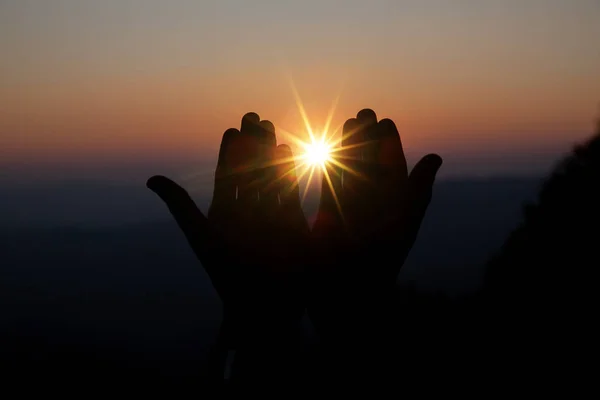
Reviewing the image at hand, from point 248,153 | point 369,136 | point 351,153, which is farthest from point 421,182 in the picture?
point 248,153

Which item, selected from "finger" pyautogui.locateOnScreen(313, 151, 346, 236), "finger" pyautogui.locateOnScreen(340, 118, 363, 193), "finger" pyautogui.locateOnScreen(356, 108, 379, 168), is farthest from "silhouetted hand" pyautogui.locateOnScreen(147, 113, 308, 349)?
"finger" pyautogui.locateOnScreen(356, 108, 379, 168)

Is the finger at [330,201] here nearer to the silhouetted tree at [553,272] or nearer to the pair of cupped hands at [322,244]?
the pair of cupped hands at [322,244]

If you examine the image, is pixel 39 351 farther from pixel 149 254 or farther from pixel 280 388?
pixel 149 254

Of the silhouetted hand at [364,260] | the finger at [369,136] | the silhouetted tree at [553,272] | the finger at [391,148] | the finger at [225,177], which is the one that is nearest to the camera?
the silhouetted hand at [364,260]

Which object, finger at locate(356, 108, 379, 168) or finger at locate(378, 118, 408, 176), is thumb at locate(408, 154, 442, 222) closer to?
finger at locate(378, 118, 408, 176)

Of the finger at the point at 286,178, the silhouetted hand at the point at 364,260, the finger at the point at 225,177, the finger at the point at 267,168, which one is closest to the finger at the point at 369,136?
the silhouetted hand at the point at 364,260

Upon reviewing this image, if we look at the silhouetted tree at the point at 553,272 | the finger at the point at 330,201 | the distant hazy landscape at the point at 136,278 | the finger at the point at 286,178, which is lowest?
the finger at the point at 330,201

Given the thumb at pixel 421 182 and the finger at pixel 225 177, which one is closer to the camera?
the thumb at pixel 421 182

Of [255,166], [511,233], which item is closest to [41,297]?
[511,233]
